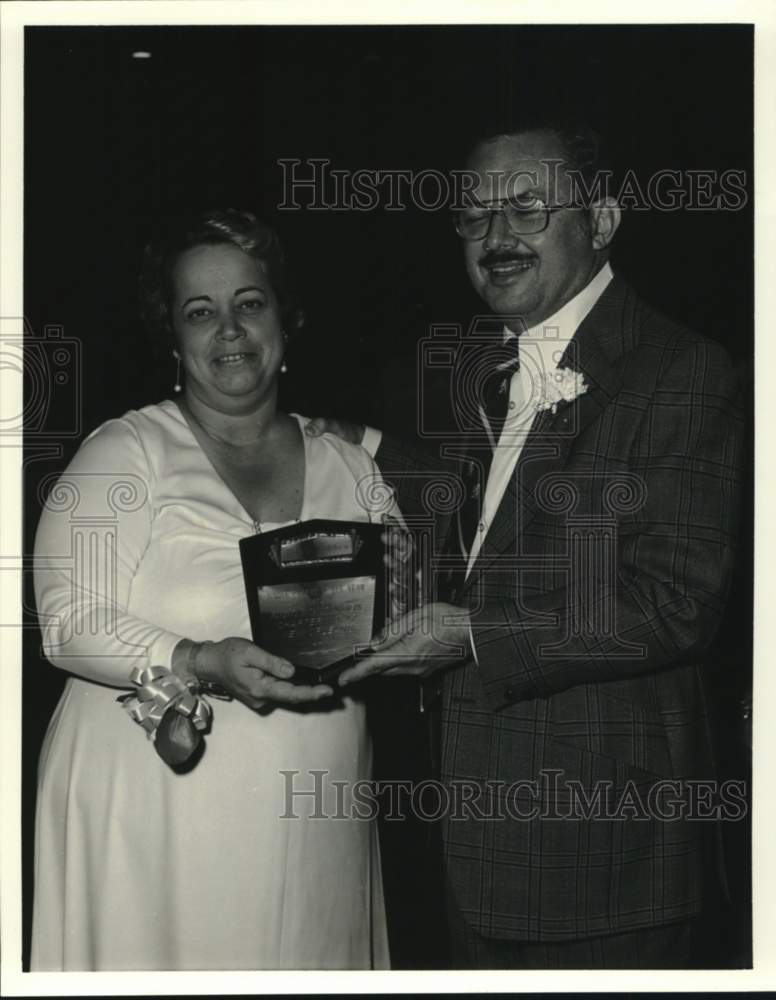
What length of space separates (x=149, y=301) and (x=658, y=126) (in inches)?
41.2

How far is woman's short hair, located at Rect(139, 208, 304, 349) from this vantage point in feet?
6.64

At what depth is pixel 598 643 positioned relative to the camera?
1985mm

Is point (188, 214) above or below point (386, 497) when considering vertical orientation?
above

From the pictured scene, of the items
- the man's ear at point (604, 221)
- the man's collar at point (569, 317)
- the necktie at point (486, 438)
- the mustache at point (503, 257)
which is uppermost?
the man's ear at point (604, 221)

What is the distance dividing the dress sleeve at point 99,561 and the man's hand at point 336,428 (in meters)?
0.32

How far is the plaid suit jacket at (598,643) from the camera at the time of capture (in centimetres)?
198

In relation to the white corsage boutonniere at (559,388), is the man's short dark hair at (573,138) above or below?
above

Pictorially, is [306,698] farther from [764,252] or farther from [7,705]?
[764,252]

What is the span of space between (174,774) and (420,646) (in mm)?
518

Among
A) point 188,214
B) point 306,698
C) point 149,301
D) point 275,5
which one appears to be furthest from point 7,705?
point 275,5

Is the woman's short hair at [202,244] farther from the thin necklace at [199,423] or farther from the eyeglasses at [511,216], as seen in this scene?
the eyeglasses at [511,216]

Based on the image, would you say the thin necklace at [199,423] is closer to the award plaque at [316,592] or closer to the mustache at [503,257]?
the award plaque at [316,592]

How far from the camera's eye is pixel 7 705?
6.83 feet

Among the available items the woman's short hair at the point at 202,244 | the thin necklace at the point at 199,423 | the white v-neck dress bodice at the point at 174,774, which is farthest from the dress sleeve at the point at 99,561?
the woman's short hair at the point at 202,244
